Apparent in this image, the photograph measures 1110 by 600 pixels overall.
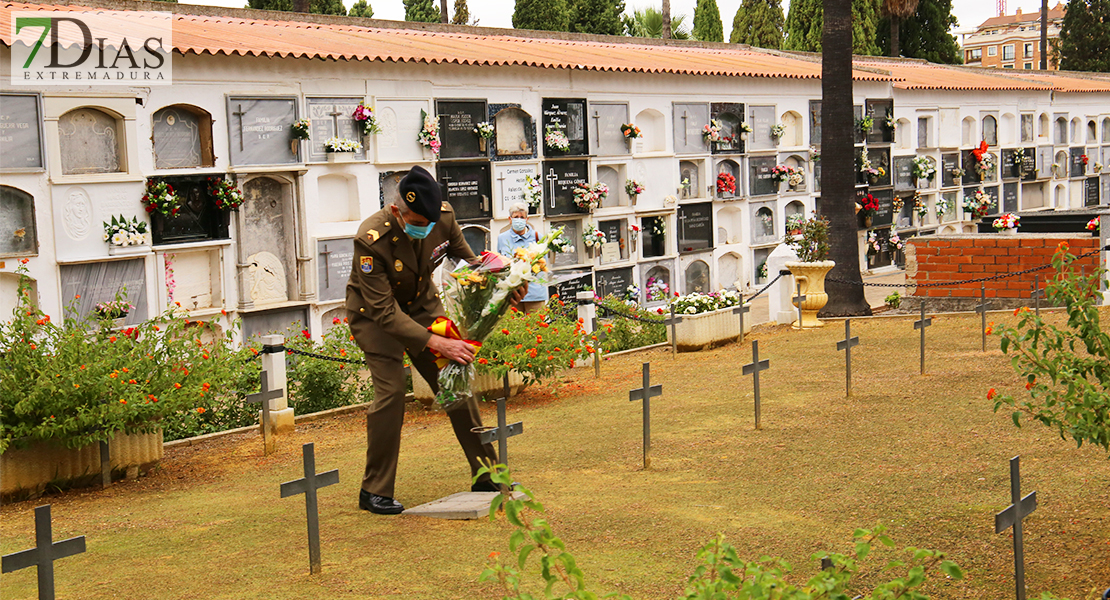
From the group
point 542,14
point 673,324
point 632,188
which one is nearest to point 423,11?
point 542,14

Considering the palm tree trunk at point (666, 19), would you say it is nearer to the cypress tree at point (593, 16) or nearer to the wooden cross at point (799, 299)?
the cypress tree at point (593, 16)

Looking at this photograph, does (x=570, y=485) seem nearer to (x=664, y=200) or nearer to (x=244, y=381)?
(x=244, y=381)

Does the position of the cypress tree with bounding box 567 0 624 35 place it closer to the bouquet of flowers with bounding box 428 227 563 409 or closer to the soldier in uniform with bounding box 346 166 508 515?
the bouquet of flowers with bounding box 428 227 563 409

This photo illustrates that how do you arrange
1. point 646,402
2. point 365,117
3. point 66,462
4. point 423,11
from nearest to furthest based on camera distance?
point 66,462 → point 646,402 → point 365,117 → point 423,11

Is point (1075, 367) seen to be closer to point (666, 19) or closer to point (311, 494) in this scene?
point (311, 494)

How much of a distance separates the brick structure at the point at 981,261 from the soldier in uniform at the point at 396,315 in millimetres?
9654

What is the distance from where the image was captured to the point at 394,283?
5.37 m

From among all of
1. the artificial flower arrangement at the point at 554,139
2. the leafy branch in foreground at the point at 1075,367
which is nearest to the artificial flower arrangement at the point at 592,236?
the artificial flower arrangement at the point at 554,139

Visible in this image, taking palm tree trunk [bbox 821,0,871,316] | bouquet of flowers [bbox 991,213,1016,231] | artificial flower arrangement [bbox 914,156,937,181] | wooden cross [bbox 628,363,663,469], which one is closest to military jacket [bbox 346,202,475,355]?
wooden cross [bbox 628,363,663,469]

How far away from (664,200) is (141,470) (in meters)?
10.7

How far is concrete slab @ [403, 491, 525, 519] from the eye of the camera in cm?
509

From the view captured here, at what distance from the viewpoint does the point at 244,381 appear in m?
8.18

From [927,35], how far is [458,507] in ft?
109

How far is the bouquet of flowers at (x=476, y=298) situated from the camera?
208 inches
